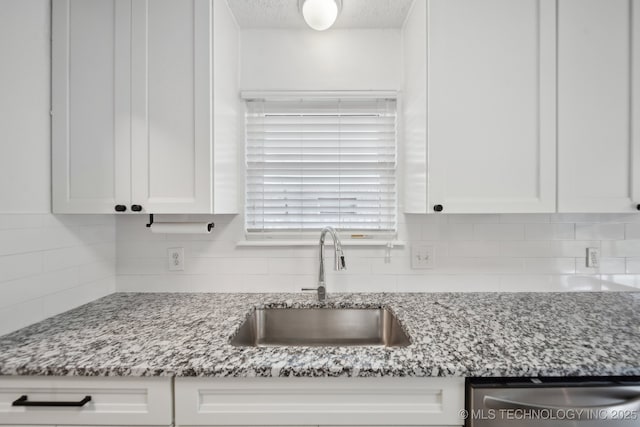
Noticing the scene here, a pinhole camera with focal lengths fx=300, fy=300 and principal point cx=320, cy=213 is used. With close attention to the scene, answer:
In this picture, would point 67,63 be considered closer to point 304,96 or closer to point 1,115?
point 1,115

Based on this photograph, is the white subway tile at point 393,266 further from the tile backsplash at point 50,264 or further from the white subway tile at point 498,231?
the tile backsplash at point 50,264

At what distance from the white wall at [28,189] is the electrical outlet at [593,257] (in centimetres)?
260

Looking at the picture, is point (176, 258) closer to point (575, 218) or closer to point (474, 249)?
point (474, 249)

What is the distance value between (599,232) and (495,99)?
102cm

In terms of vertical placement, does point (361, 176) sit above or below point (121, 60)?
below

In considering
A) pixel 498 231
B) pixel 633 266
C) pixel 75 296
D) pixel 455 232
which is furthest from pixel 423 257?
pixel 75 296

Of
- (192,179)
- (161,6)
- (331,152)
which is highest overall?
(161,6)

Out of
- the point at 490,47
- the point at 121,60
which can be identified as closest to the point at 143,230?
the point at 121,60

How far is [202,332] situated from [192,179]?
622 millimetres

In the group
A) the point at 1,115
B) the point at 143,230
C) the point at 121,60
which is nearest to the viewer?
the point at 1,115

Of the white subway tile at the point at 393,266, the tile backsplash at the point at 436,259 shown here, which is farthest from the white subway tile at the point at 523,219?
the white subway tile at the point at 393,266

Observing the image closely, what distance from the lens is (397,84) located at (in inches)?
65.1

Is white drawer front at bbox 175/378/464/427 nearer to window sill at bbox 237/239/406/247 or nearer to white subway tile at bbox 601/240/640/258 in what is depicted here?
window sill at bbox 237/239/406/247

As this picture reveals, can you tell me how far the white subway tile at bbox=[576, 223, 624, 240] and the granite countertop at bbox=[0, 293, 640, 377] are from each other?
331 millimetres
